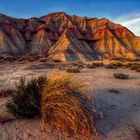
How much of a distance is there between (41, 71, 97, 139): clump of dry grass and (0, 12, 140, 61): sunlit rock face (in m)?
55.2

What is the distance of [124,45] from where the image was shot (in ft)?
266

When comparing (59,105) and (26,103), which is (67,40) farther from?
(59,105)

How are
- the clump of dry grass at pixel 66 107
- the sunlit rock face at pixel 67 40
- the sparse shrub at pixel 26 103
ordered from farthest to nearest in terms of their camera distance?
1. the sunlit rock face at pixel 67 40
2. the sparse shrub at pixel 26 103
3. the clump of dry grass at pixel 66 107

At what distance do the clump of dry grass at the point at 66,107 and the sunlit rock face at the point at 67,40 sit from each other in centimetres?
5524

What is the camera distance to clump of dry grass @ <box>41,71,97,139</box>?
18.3ft

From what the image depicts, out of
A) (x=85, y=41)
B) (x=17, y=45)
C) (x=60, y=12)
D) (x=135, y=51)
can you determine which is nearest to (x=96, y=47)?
(x=85, y=41)

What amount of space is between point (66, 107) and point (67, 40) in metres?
67.7

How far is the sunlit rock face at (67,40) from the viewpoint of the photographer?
69.2m

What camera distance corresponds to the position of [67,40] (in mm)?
72750

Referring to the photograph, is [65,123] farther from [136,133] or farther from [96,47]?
[96,47]

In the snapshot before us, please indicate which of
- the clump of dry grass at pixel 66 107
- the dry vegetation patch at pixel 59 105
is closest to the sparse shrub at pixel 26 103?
the dry vegetation patch at pixel 59 105

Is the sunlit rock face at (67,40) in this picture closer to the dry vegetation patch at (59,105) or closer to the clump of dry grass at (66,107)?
the dry vegetation patch at (59,105)

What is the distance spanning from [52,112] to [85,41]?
7714cm

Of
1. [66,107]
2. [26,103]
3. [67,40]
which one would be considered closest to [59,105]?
[66,107]
